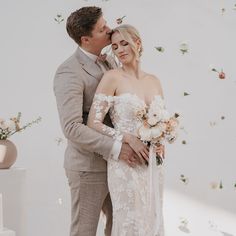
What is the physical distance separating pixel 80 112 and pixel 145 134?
14.3 inches

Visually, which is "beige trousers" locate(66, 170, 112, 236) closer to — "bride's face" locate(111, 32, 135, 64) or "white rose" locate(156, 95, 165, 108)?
"white rose" locate(156, 95, 165, 108)

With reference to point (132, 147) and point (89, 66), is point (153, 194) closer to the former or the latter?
point (132, 147)

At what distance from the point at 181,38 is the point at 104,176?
5.90 feet

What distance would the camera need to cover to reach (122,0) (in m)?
4.63

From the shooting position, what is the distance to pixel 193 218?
14.9 ft

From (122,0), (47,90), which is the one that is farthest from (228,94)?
(47,90)

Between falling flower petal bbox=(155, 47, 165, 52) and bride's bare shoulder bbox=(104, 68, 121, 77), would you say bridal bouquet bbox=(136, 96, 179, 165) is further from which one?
falling flower petal bbox=(155, 47, 165, 52)

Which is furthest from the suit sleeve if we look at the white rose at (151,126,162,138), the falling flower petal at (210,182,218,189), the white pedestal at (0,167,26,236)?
the falling flower petal at (210,182,218,189)

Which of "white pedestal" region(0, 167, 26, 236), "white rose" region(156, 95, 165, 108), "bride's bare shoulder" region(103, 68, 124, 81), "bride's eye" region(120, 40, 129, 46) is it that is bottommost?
"white pedestal" region(0, 167, 26, 236)

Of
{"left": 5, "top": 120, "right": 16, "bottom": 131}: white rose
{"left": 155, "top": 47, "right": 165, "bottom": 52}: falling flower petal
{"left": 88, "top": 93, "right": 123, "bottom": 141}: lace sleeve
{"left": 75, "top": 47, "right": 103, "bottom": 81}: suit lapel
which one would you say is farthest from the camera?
{"left": 155, "top": 47, "right": 165, "bottom": 52}: falling flower petal

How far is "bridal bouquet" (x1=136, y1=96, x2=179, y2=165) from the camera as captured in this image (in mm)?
2900

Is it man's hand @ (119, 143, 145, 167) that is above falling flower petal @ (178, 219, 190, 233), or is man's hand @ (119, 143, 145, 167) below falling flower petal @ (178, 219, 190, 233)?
above

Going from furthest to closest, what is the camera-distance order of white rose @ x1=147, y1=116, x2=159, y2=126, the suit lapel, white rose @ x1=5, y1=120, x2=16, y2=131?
white rose @ x1=5, y1=120, x2=16, y2=131 < the suit lapel < white rose @ x1=147, y1=116, x2=159, y2=126

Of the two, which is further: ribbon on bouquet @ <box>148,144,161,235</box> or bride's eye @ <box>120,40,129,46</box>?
bride's eye @ <box>120,40,129,46</box>
